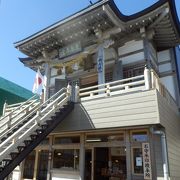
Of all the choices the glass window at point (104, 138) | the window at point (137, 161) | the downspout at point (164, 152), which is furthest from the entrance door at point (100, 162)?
the downspout at point (164, 152)

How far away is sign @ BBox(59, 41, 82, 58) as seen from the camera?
1202cm

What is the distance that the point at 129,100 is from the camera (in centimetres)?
867

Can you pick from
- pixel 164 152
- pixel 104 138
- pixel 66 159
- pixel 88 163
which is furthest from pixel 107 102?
pixel 66 159

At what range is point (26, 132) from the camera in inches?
299

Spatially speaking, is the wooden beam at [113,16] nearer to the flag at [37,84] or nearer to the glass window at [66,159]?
the flag at [37,84]

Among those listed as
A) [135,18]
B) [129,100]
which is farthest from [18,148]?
[135,18]

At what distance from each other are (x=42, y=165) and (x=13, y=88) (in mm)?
9761

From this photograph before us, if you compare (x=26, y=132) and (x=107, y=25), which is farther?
(x=107, y=25)

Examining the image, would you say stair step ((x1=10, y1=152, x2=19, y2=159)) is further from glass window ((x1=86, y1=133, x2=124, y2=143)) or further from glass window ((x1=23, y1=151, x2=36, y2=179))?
glass window ((x1=23, y1=151, x2=36, y2=179))

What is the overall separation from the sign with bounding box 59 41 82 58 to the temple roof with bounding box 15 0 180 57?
10.6 inches

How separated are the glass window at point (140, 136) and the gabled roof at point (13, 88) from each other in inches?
486

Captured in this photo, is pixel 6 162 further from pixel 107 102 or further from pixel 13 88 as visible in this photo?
pixel 13 88

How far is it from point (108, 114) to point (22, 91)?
13152 mm

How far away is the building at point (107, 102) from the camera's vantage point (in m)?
8.30
